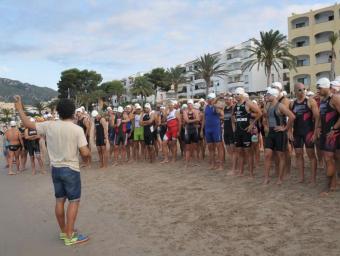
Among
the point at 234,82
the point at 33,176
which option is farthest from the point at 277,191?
the point at 234,82

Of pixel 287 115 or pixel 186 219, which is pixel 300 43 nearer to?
pixel 287 115

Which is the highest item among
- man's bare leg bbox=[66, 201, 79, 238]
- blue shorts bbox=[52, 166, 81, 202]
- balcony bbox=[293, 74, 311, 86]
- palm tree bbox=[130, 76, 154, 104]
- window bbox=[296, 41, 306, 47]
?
window bbox=[296, 41, 306, 47]

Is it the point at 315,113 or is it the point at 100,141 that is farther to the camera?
the point at 100,141

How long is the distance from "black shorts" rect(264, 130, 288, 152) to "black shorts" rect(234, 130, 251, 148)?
888 millimetres

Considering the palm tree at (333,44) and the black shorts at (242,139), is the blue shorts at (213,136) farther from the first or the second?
the palm tree at (333,44)

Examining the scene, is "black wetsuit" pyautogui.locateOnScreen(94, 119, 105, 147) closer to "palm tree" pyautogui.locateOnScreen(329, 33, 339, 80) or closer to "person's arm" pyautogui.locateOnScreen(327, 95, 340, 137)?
"person's arm" pyautogui.locateOnScreen(327, 95, 340, 137)

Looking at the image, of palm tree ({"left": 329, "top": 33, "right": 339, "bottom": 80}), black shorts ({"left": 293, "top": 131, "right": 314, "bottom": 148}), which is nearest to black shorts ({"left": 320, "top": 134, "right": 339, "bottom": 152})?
black shorts ({"left": 293, "top": 131, "right": 314, "bottom": 148})

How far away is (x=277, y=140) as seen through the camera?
25.3 ft

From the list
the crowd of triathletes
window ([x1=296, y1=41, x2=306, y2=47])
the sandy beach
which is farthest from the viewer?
window ([x1=296, y1=41, x2=306, y2=47])

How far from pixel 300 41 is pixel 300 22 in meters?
2.88

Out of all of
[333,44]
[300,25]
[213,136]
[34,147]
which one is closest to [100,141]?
[34,147]

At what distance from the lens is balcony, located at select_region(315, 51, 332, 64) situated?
185ft

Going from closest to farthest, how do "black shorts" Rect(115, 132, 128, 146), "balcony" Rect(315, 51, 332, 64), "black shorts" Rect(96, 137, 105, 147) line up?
"black shorts" Rect(96, 137, 105, 147)
"black shorts" Rect(115, 132, 128, 146)
"balcony" Rect(315, 51, 332, 64)

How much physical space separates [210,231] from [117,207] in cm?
236
